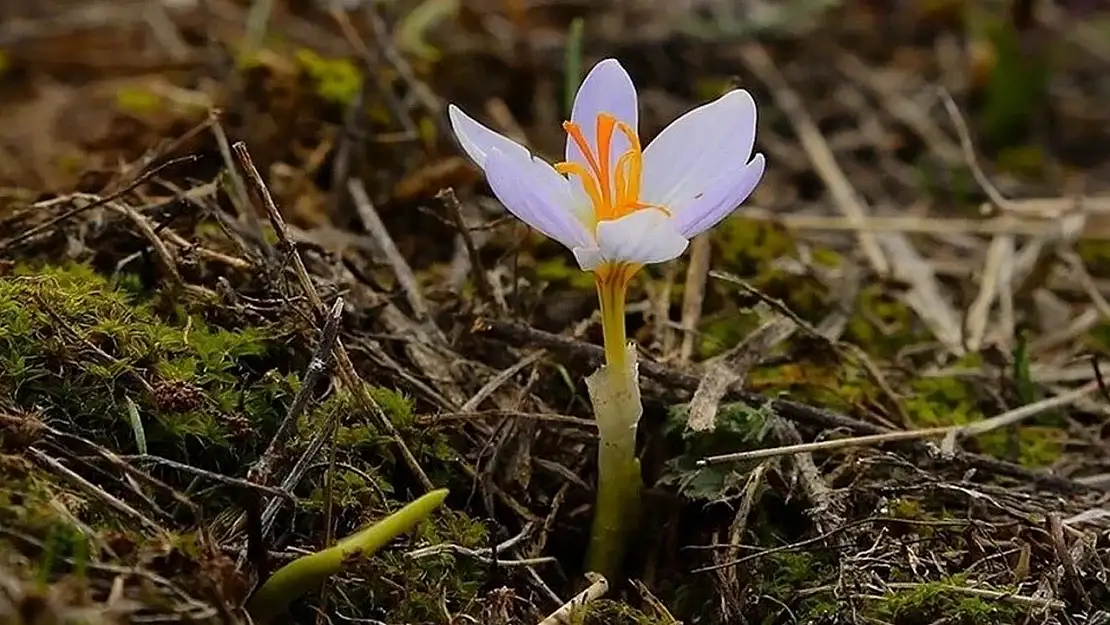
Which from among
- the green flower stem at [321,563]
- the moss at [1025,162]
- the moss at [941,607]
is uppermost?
the green flower stem at [321,563]

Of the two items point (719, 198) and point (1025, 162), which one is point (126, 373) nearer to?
point (719, 198)

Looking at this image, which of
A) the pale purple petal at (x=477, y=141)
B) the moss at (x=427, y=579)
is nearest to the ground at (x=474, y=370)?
the moss at (x=427, y=579)

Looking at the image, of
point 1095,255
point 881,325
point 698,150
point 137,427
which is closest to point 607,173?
point 698,150

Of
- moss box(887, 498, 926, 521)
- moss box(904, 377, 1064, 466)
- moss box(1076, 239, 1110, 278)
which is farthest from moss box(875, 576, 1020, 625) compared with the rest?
moss box(1076, 239, 1110, 278)

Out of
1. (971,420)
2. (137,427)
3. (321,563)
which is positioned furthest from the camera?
(971,420)

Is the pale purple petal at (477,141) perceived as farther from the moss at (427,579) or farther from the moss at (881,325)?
the moss at (881,325)
